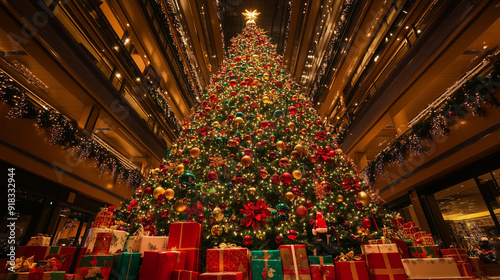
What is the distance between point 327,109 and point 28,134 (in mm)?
13398

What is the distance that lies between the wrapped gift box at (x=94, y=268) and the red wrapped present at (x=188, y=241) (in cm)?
63

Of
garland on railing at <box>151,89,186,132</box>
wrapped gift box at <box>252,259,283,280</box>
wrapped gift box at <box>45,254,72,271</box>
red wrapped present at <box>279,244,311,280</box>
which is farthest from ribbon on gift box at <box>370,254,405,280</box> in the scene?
garland on railing at <box>151,89,186,132</box>

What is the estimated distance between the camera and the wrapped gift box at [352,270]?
2.15 metres

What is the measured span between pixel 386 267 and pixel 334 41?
36.9 feet

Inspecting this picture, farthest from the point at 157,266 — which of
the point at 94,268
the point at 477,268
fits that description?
the point at 477,268

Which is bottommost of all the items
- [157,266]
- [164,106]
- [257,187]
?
[157,266]

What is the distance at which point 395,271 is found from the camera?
6.68 feet

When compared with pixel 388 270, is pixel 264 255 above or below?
above

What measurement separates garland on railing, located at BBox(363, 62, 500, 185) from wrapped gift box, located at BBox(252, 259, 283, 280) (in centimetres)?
615

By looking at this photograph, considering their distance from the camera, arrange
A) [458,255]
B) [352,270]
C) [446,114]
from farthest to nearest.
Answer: [446,114] < [458,255] < [352,270]

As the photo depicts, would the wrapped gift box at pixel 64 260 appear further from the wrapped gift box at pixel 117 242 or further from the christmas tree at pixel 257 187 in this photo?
the christmas tree at pixel 257 187

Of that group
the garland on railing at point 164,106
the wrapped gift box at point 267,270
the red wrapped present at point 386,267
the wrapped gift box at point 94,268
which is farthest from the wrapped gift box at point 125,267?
the garland on railing at point 164,106

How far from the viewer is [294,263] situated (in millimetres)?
2244

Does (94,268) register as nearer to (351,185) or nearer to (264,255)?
(264,255)
